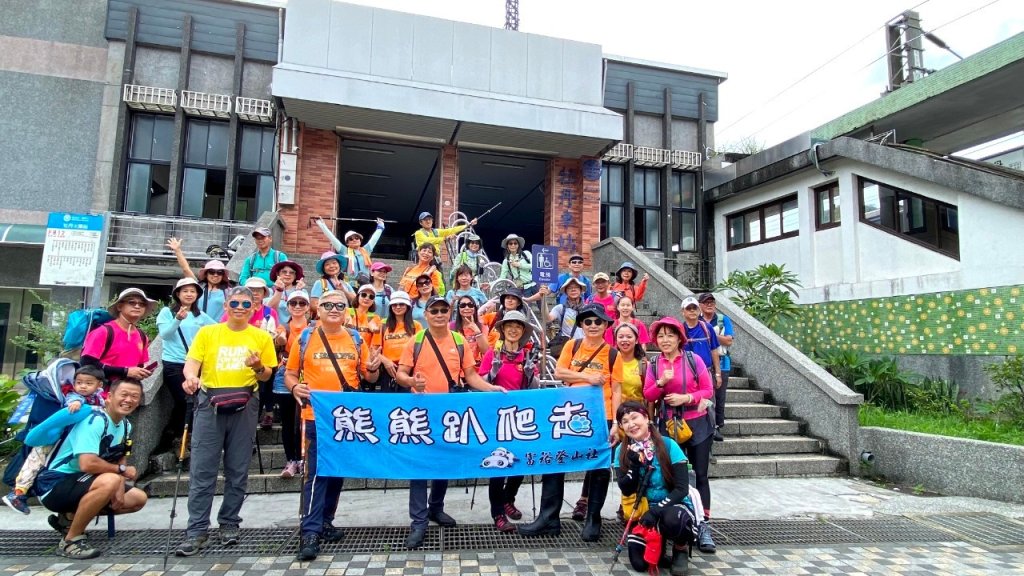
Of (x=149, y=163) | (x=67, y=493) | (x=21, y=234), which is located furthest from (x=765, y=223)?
(x=21, y=234)

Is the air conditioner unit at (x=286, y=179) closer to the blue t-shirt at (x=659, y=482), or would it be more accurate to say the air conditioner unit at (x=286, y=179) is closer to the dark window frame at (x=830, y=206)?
the blue t-shirt at (x=659, y=482)

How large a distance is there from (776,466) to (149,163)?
14.8 m

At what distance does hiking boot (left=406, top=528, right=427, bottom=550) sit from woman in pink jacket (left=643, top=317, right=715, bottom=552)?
6.82 feet

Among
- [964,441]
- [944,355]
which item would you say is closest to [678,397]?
[964,441]

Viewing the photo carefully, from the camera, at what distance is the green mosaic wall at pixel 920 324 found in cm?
812

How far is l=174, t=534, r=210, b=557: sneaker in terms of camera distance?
394 cm

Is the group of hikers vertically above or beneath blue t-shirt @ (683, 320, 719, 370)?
beneath

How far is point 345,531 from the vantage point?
4.52 meters

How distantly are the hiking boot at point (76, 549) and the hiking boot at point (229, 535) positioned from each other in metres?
0.81

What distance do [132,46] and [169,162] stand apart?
2863 mm

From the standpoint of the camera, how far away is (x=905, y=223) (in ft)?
36.1

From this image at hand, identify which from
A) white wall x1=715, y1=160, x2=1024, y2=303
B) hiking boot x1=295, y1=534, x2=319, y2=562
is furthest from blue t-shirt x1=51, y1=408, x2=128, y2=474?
white wall x1=715, y1=160, x2=1024, y2=303

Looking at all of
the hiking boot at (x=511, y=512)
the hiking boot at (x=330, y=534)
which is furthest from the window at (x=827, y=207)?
the hiking boot at (x=330, y=534)

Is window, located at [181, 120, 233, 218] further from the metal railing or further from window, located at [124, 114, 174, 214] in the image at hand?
the metal railing
